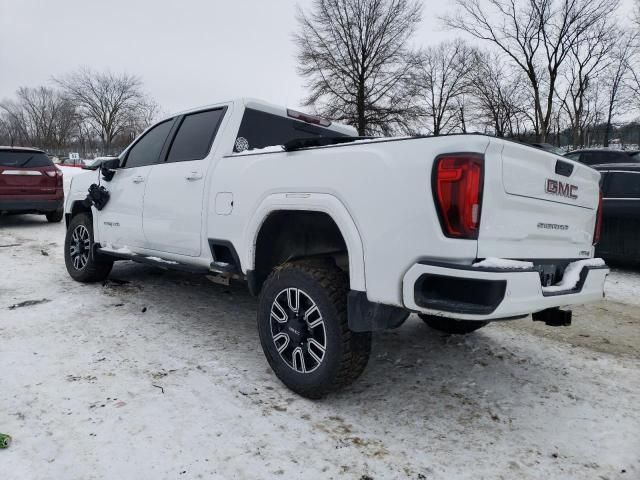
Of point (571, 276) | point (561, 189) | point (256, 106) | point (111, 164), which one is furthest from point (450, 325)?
point (111, 164)

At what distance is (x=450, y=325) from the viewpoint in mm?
3674

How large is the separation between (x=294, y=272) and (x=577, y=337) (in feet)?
9.25

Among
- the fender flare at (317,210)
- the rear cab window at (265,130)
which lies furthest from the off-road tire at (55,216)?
the fender flare at (317,210)

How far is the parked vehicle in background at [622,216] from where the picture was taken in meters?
6.32

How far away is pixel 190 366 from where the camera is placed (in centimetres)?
299

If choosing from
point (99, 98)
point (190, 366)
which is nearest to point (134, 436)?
point (190, 366)

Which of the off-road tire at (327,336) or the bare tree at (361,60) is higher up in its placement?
the bare tree at (361,60)

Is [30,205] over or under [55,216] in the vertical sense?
over

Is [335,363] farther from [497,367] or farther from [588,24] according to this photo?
[588,24]

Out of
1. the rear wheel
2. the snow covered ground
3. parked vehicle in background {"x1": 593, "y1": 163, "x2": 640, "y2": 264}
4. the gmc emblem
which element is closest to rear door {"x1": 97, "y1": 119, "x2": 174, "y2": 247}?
the snow covered ground

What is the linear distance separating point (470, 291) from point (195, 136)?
272 cm

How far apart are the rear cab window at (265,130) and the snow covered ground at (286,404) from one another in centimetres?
157

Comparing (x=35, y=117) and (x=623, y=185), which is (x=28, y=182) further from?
(x=35, y=117)

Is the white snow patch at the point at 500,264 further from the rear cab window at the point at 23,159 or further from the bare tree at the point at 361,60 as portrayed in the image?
the bare tree at the point at 361,60
